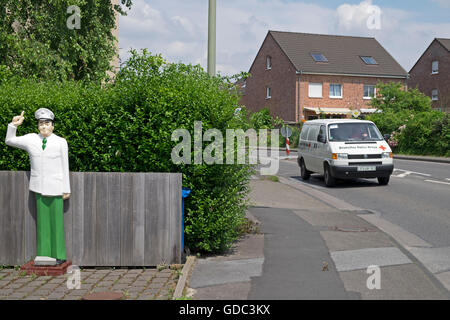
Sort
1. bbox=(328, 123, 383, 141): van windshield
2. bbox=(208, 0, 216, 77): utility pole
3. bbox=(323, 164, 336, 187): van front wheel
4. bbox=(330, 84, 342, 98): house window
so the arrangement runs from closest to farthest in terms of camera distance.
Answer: bbox=(208, 0, 216, 77): utility pole
bbox=(323, 164, 336, 187): van front wheel
bbox=(328, 123, 383, 141): van windshield
bbox=(330, 84, 342, 98): house window

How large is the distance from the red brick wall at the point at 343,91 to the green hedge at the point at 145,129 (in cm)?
4231

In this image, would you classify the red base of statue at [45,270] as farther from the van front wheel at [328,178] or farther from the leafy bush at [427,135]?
the leafy bush at [427,135]

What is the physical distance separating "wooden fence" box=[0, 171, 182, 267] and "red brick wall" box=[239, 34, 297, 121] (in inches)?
1662

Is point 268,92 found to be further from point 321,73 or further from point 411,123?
point 411,123

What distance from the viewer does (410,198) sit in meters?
13.1

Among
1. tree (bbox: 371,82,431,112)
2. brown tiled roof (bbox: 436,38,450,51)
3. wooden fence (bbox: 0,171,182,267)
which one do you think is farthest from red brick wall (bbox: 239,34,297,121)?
wooden fence (bbox: 0,171,182,267)

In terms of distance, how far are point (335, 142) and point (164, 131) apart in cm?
1015

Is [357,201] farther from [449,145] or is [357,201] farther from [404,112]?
[404,112]

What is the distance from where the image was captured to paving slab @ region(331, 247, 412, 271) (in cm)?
630

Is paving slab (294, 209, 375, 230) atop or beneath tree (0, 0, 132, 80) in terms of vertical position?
beneath

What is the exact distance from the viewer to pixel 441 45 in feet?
170

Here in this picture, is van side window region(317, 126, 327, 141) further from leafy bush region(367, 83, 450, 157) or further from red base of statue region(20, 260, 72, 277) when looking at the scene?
leafy bush region(367, 83, 450, 157)

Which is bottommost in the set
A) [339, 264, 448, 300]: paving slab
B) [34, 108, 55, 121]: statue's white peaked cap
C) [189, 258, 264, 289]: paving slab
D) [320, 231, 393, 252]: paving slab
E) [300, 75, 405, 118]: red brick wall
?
[339, 264, 448, 300]: paving slab

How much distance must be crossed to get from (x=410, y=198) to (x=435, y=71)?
44.1m
